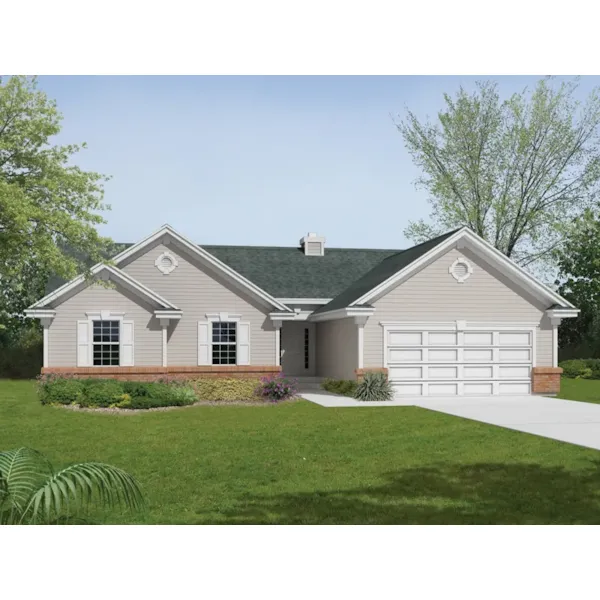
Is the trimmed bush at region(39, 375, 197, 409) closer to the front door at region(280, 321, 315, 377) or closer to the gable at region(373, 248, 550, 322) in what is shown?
the gable at region(373, 248, 550, 322)

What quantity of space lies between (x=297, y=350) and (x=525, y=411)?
41.3 ft

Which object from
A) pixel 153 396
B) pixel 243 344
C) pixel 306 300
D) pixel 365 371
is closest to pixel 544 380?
pixel 365 371

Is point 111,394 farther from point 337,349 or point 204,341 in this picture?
point 337,349

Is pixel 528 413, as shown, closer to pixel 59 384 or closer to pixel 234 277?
pixel 234 277

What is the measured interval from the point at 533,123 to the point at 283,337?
60.9 feet

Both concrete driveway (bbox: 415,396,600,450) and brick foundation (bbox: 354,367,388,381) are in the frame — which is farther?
brick foundation (bbox: 354,367,388,381)

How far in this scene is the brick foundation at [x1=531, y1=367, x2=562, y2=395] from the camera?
2575cm

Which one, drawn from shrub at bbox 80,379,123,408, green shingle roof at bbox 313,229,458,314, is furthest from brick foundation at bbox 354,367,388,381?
shrub at bbox 80,379,123,408

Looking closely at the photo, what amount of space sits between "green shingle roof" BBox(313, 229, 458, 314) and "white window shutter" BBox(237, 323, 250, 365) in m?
3.43

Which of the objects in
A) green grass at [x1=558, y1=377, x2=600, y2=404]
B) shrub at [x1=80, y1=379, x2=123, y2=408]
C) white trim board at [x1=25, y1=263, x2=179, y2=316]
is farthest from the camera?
green grass at [x1=558, y1=377, x2=600, y2=404]

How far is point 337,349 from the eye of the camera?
2759 centimetres

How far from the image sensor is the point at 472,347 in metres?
25.4

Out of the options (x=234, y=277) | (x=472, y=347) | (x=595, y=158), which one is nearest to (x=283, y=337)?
(x=234, y=277)

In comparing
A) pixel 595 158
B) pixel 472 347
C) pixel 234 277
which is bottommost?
pixel 472 347
